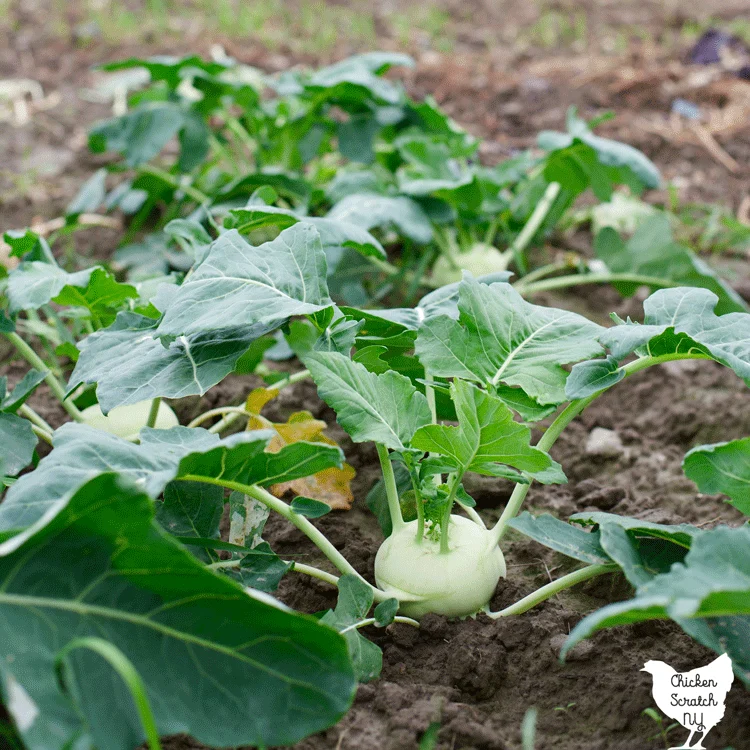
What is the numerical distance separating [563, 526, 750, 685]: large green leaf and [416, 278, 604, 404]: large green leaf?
39cm

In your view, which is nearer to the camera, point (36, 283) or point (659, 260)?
point (36, 283)

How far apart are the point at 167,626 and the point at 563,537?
582mm

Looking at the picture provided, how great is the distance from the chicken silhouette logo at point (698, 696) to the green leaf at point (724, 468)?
0.24m

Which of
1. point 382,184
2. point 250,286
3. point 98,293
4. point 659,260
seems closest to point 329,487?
point 250,286

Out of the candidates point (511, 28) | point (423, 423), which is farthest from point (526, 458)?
point (511, 28)

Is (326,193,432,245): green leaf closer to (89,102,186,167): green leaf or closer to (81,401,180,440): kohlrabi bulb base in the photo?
(81,401,180,440): kohlrabi bulb base

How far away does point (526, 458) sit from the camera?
1.28 m

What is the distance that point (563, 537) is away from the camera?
1.28 metres

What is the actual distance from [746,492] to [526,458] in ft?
1.06

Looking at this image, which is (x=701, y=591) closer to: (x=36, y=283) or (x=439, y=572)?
(x=439, y=572)

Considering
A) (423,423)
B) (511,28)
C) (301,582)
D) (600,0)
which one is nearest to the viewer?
(423,423)

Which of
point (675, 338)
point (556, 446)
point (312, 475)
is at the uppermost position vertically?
point (675, 338)

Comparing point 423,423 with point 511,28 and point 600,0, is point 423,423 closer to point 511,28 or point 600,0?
point 511,28

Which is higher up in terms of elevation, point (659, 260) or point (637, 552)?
point (637, 552)
